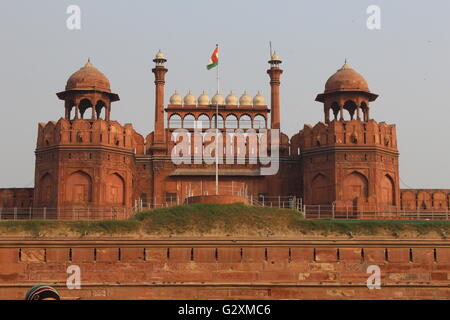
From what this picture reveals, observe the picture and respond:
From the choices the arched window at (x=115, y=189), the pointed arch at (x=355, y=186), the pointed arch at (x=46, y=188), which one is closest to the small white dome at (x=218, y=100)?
the arched window at (x=115, y=189)

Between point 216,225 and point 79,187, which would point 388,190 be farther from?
point 79,187

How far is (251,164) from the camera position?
45156 millimetres

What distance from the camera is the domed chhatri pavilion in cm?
4119

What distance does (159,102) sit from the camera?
46.2 metres

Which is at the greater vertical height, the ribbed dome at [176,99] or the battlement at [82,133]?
the ribbed dome at [176,99]

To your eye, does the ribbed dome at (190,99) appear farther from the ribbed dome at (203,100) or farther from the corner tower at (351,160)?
the corner tower at (351,160)

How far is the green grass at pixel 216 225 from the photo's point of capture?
34.2 m

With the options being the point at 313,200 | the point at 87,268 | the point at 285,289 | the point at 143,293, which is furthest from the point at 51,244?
the point at 313,200

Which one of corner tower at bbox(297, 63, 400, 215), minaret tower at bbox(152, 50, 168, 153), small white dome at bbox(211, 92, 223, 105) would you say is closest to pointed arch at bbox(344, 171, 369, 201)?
corner tower at bbox(297, 63, 400, 215)

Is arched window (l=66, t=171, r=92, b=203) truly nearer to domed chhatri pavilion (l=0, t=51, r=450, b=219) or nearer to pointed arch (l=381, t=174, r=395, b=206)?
domed chhatri pavilion (l=0, t=51, r=450, b=219)

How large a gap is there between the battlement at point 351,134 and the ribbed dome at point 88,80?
Answer: 14.0 m

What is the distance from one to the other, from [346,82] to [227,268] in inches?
686
